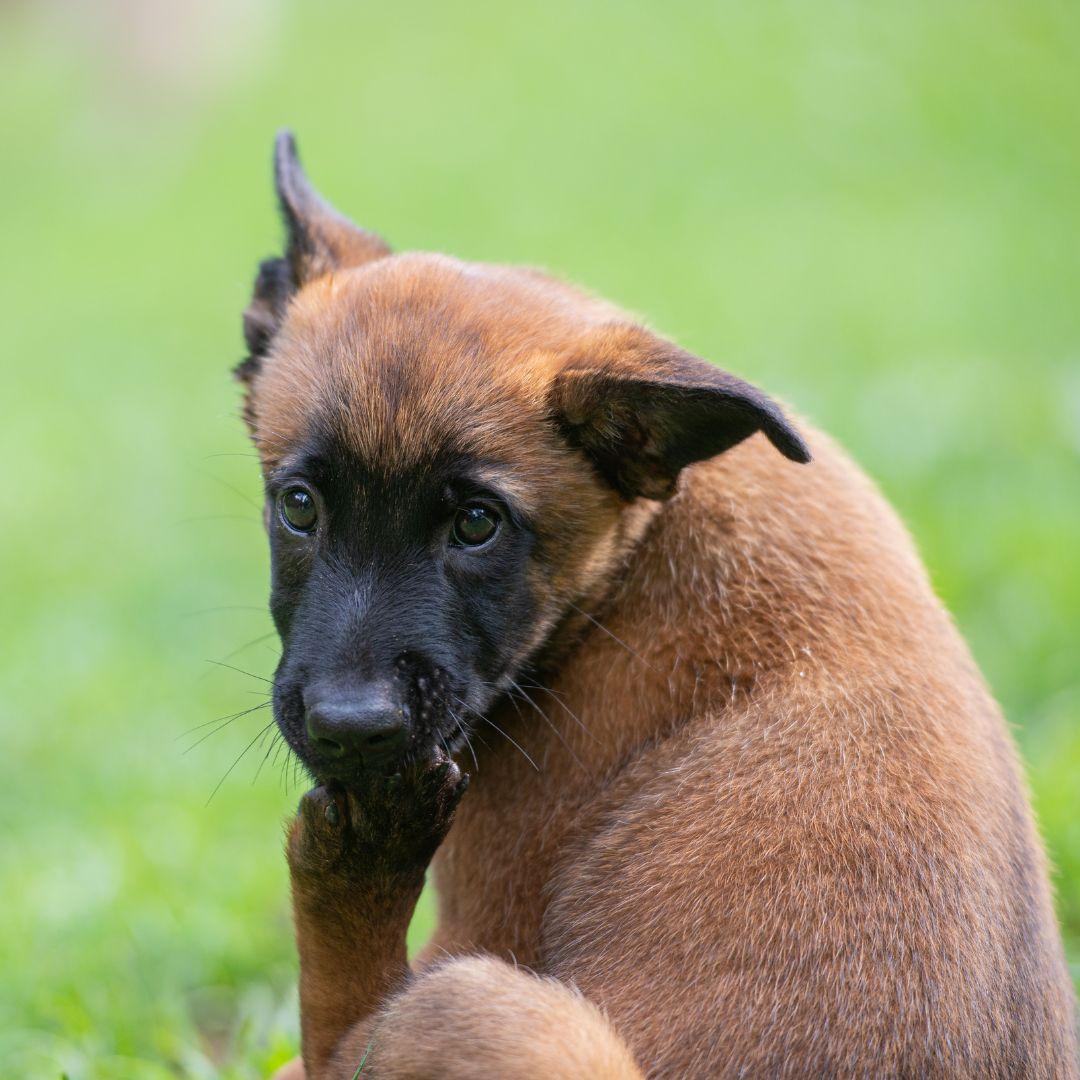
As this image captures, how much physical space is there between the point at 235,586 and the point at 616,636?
5.24 meters

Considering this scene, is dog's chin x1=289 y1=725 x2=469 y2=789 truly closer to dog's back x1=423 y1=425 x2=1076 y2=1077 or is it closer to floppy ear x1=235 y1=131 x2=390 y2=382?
dog's back x1=423 y1=425 x2=1076 y2=1077

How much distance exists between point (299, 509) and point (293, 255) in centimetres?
109

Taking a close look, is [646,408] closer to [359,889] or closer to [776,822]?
[776,822]

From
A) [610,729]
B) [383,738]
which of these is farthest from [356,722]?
[610,729]

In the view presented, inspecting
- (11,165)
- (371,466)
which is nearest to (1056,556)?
(371,466)

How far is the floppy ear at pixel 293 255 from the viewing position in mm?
4574

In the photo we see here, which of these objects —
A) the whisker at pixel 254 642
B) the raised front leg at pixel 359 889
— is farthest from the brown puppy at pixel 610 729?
the whisker at pixel 254 642

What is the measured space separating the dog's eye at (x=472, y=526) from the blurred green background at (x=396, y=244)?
927 mm

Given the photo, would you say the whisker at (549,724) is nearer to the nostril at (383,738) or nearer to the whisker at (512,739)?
the whisker at (512,739)

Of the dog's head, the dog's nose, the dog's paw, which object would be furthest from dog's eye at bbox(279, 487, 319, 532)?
the dog's paw

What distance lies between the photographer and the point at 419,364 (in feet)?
12.6

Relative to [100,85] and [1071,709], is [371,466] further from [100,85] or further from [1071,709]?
[100,85]

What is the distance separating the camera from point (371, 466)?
146 inches

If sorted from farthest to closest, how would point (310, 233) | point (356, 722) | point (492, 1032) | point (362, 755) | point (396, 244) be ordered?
point (396, 244), point (310, 233), point (362, 755), point (356, 722), point (492, 1032)
